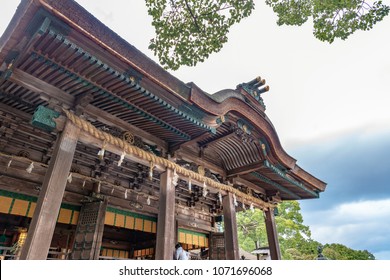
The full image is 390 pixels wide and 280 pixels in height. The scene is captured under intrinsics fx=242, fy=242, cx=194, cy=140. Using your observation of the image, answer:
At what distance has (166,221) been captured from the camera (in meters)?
6.02

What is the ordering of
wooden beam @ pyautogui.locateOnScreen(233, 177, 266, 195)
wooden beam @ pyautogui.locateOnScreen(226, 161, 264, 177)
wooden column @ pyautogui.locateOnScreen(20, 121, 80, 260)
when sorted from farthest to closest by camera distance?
wooden beam @ pyautogui.locateOnScreen(233, 177, 266, 195), wooden beam @ pyautogui.locateOnScreen(226, 161, 264, 177), wooden column @ pyautogui.locateOnScreen(20, 121, 80, 260)

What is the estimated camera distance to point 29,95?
5.21 meters

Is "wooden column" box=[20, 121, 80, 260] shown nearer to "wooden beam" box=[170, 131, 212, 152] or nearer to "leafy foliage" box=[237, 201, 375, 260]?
"wooden beam" box=[170, 131, 212, 152]

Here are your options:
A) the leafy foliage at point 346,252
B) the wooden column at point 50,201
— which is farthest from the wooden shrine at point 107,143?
the leafy foliage at point 346,252

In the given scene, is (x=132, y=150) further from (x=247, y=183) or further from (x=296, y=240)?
(x=296, y=240)

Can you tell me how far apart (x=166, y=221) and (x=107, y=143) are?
94.0 inches

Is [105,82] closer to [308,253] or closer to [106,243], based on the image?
[106,243]

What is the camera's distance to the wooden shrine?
4160mm

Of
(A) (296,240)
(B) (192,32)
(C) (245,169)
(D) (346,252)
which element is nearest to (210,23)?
(B) (192,32)

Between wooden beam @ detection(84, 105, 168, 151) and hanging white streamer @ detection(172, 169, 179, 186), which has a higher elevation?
wooden beam @ detection(84, 105, 168, 151)

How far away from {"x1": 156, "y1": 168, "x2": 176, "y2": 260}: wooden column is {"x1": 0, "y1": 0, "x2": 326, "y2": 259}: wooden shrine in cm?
3

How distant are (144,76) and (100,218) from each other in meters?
5.10

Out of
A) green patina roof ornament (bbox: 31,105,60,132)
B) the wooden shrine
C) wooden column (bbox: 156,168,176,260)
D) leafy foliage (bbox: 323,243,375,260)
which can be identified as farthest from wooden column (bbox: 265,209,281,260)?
leafy foliage (bbox: 323,243,375,260)

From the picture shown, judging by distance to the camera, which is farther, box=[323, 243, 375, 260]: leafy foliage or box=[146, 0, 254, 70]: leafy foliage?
box=[323, 243, 375, 260]: leafy foliage
